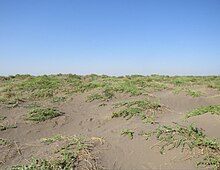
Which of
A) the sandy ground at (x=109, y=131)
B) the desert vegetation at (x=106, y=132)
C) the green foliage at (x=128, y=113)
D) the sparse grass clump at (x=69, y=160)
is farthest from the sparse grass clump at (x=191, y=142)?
the green foliage at (x=128, y=113)

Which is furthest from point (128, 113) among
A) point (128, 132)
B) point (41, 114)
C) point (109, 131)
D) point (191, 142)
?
point (191, 142)

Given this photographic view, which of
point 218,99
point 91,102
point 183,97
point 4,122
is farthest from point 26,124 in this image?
point 218,99

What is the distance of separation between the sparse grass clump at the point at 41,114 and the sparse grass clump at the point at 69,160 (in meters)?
2.00

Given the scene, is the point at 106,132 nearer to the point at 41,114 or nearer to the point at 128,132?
the point at 128,132

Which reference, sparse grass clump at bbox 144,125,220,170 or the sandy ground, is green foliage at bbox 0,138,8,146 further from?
sparse grass clump at bbox 144,125,220,170

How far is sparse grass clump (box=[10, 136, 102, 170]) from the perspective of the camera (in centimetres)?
312

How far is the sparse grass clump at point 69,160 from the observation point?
10.2 feet

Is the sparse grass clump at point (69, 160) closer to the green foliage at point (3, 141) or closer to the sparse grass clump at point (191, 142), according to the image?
the sparse grass clump at point (191, 142)

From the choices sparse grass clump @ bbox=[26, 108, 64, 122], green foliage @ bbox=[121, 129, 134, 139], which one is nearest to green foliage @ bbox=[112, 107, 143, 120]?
green foliage @ bbox=[121, 129, 134, 139]

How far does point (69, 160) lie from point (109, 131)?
1397 millimetres

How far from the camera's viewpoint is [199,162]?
315 centimetres

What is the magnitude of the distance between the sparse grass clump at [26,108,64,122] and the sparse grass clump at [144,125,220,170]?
261 centimetres

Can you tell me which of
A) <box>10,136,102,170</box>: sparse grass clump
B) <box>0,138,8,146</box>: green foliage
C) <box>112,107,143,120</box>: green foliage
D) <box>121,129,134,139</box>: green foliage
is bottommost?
<box>0,138,8,146</box>: green foliage

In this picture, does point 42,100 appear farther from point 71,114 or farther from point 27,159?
point 27,159
